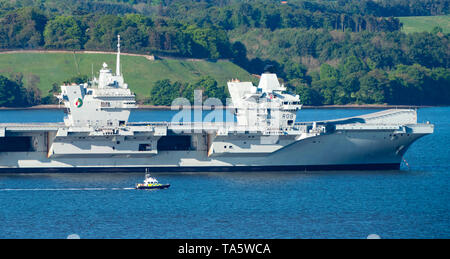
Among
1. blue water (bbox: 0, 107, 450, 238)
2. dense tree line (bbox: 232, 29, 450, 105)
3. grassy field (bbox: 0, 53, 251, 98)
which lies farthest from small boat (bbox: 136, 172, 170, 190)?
dense tree line (bbox: 232, 29, 450, 105)

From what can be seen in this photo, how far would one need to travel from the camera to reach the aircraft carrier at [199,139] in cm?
4703

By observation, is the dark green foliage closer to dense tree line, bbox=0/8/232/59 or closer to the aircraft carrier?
dense tree line, bbox=0/8/232/59

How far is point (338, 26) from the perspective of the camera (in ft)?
582

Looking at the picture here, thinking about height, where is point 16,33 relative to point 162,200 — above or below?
above

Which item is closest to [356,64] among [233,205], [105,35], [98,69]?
[105,35]

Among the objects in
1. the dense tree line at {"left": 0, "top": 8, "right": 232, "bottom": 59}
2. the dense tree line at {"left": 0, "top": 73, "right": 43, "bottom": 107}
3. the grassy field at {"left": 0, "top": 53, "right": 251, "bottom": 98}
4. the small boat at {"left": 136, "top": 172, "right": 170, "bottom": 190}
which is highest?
the dense tree line at {"left": 0, "top": 8, "right": 232, "bottom": 59}

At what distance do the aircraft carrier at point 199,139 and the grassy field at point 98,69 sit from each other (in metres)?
60.6

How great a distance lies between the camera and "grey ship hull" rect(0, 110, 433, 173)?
47062mm

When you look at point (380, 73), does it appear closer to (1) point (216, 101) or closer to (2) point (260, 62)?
(2) point (260, 62)

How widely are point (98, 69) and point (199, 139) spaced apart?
65426 millimetres

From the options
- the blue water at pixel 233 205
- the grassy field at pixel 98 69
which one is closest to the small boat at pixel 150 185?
the blue water at pixel 233 205

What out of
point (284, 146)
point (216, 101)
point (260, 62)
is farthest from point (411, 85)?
point (284, 146)

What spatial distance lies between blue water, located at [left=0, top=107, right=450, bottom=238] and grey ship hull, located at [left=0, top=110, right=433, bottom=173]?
727 millimetres

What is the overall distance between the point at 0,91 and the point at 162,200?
2702 inches
